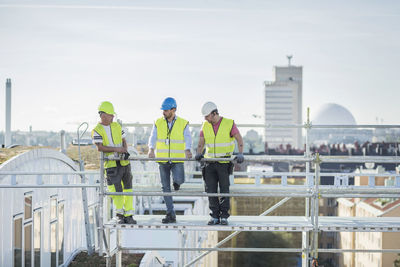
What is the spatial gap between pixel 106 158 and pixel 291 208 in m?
62.3

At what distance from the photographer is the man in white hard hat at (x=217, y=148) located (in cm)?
817

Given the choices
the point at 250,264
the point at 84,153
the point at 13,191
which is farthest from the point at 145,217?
the point at 250,264

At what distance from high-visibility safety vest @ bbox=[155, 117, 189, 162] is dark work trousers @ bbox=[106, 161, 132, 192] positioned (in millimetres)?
715

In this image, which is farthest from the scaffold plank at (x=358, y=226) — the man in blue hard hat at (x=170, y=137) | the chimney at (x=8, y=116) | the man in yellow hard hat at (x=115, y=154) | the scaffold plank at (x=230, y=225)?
the chimney at (x=8, y=116)

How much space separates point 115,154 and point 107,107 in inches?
29.1

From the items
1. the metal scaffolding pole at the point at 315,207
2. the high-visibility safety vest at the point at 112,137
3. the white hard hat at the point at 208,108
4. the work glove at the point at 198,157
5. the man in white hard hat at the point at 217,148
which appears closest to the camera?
the work glove at the point at 198,157

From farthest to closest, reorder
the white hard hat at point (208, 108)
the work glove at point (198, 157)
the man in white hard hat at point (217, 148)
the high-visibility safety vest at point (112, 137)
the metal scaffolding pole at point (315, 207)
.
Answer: the high-visibility safety vest at point (112, 137) < the man in white hard hat at point (217, 148) < the white hard hat at point (208, 108) < the metal scaffolding pole at point (315, 207) < the work glove at point (198, 157)

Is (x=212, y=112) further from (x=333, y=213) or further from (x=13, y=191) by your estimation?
(x=333, y=213)

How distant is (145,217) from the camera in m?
9.14

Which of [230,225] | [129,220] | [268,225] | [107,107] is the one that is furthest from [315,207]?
[107,107]

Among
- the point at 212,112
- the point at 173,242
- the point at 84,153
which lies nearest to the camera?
the point at 212,112

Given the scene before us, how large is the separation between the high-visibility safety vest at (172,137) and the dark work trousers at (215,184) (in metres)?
0.50

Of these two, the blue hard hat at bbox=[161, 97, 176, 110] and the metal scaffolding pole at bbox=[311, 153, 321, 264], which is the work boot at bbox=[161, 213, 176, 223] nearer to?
the blue hard hat at bbox=[161, 97, 176, 110]

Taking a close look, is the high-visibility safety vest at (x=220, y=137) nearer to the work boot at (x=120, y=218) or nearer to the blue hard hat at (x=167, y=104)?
the blue hard hat at (x=167, y=104)
